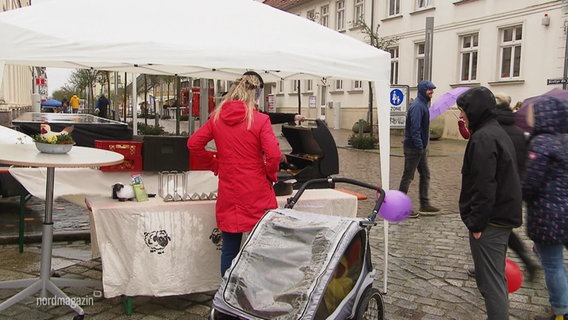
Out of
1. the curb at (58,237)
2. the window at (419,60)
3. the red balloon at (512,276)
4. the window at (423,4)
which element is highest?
the window at (423,4)

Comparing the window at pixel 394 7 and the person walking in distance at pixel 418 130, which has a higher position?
the window at pixel 394 7

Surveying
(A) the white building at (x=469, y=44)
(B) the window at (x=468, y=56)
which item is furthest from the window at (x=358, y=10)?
(B) the window at (x=468, y=56)

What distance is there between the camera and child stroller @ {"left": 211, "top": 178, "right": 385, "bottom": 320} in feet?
9.21

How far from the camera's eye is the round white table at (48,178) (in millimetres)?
3508

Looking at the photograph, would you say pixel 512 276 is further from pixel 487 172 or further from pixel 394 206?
pixel 487 172

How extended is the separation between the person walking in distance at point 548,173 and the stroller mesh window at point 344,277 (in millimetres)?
1211

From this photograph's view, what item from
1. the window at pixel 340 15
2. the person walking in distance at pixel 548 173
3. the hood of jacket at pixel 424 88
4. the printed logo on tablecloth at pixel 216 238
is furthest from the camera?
the window at pixel 340 15

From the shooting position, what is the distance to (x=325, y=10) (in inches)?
1293

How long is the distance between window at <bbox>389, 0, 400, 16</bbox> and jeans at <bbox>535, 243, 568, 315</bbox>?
78.0 ft

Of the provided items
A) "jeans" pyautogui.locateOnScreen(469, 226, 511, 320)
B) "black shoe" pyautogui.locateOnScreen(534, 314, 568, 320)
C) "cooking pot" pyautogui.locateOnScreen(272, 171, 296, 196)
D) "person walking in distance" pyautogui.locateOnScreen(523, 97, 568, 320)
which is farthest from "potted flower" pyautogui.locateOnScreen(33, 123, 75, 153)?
"black shoe" pyautogui.locateOnScreen(534, 314, 568, 320)

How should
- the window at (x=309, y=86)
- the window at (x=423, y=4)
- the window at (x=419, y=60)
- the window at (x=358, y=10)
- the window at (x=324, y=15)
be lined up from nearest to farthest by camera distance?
1. the window at (x=423, y=4)
2. the window at (x=419, y=60)
3. the window at (x=358, y=10)
4. the window at (x=324, y=15)
5. the window at (x=309, y=86)

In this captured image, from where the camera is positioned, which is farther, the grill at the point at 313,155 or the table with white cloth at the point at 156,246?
the grill at the point at 313,155

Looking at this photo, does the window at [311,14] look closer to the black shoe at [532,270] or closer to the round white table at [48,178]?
the black shoe at [532,270]

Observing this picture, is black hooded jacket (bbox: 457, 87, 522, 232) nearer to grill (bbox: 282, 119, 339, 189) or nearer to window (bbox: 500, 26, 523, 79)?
grill (bbox: 282, 119, 339, 189)
